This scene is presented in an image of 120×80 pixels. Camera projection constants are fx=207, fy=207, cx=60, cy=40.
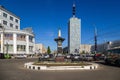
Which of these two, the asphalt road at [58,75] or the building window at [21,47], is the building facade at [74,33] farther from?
the asphalt road at [58,75]

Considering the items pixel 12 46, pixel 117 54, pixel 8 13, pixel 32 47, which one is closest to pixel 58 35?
pixel 117 54

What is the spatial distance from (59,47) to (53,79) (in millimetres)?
25892

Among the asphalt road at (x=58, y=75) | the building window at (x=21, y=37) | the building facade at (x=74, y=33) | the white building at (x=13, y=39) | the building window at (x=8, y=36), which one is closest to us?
the asphalt road at (x=58, y=75)

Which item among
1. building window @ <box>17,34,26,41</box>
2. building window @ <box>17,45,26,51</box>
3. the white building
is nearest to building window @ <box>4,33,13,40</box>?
the white building

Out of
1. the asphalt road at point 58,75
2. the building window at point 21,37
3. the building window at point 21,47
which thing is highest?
the building window at point 21,37

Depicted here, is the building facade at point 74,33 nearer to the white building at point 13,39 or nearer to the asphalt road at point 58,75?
the white building at point 13,39

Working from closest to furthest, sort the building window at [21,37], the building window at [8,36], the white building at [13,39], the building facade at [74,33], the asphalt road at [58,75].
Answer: the asphalt road at [58,75] → the white building at [13,39] → the building window at [8,36] → the building window at [21,37] → the building facade at [74,33]

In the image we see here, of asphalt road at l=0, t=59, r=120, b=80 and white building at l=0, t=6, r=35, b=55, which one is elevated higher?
white building at l=0, t=6, r=35, b=55

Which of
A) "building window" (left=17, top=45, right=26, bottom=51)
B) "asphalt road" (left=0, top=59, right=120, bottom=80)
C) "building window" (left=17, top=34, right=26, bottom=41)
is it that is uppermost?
"building window" (left=17, top=34, right=26, bottom=41)

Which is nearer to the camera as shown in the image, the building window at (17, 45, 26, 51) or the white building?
the white building

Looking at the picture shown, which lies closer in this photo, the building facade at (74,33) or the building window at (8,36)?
the building window at (8,36)

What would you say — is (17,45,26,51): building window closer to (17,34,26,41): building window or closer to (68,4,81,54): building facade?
(17,34,26,41): building window

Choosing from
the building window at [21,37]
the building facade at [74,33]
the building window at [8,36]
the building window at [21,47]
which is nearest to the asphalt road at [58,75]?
the building window at [8,36]

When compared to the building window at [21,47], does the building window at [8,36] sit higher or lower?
higher
